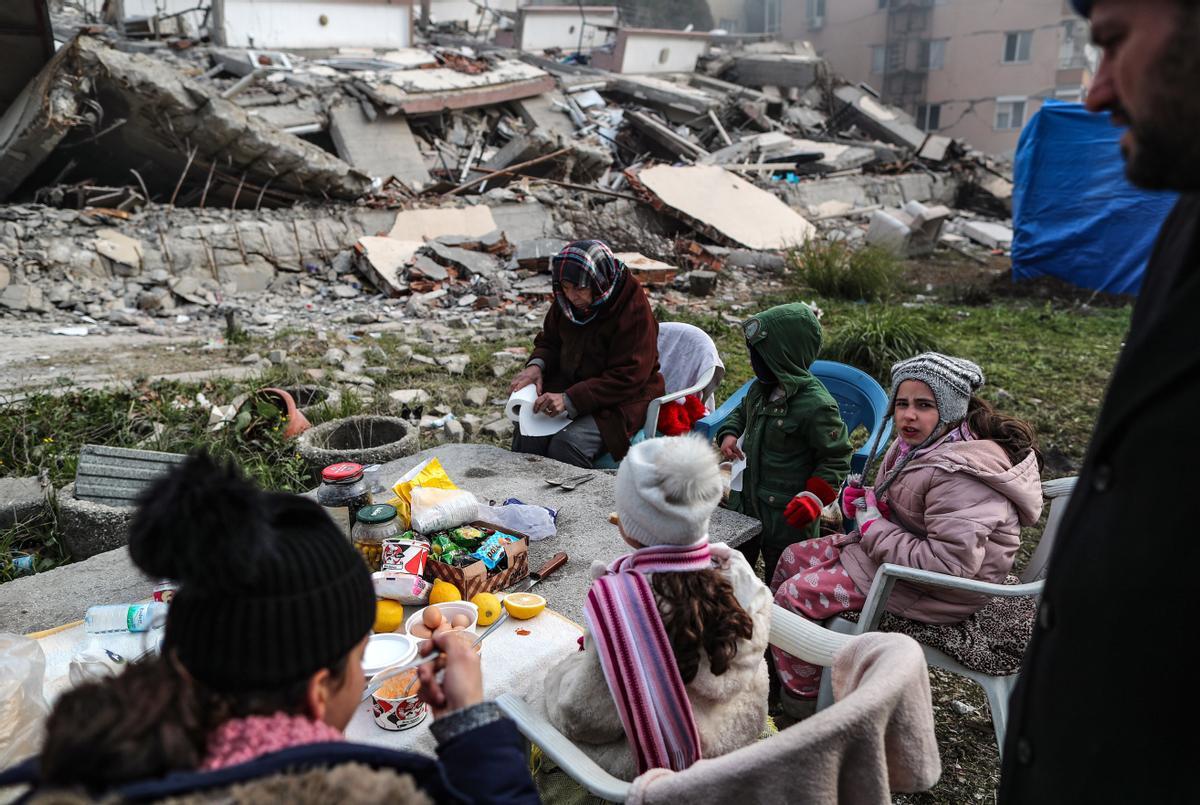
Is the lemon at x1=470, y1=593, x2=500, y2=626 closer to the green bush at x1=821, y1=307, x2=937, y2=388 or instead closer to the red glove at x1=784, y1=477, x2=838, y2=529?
the red glove at x1=784, y1=477, x2=838, y2=529

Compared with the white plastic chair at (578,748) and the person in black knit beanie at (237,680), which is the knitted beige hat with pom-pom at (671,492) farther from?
the person in black knit beanie at (237,680)

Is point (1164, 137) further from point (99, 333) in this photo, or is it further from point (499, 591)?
point (99, 333)

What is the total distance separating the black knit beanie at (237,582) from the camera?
1056 millimetres

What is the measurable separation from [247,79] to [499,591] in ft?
42.0

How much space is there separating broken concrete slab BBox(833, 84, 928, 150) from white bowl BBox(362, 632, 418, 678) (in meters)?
21.1

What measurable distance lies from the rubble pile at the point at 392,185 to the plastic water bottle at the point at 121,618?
6.96m

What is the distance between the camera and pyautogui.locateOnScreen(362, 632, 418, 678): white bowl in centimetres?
207

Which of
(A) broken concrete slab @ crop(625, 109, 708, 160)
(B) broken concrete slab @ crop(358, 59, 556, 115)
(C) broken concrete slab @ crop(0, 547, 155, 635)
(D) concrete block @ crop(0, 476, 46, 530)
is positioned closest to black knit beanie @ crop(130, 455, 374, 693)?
(C) broken concrete slab @ crop(0, 547, 155, 635)

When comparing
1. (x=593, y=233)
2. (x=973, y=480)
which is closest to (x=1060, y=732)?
(x=973, y=480)

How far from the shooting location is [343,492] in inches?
111

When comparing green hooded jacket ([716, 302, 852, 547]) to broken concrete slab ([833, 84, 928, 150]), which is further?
broken concrete slab ([833, 84, 928, 150])

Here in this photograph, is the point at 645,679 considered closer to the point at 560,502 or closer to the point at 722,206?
the point at 560,502

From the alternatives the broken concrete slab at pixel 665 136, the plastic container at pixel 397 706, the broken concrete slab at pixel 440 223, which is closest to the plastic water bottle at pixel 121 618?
the plastic container at pixel 397 706

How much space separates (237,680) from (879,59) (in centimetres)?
3720
